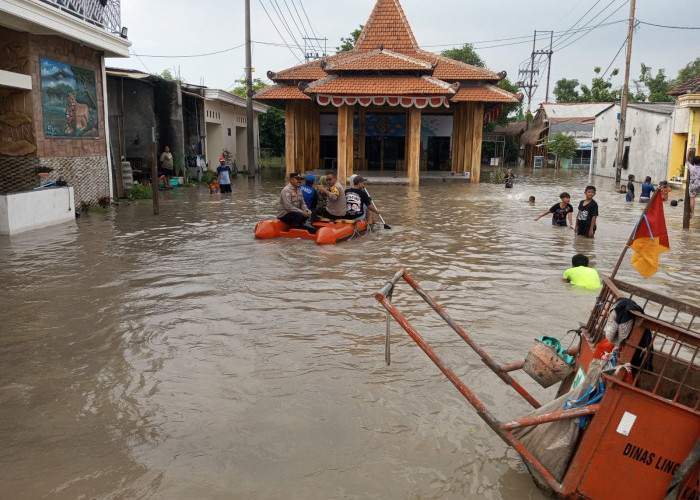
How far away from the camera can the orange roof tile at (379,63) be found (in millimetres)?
24250

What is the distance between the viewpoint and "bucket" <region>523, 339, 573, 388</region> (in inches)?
154

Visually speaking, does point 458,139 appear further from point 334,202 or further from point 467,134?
point 334,202

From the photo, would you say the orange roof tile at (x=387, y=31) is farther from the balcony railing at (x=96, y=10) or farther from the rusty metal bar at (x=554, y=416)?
the rusty metal bar at (x=554, y=416)

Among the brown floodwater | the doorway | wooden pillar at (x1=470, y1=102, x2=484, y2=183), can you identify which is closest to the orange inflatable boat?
the brown floodwater

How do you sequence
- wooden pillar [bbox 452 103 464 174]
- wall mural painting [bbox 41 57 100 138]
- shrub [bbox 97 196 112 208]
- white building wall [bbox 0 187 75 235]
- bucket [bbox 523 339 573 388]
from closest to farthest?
1. bucket [bbox 523 339 573 388]
2. white building wall [bbox 0 187 75 235]
3. wall mural painting [bbox 41 57 100 138]
4. shrub [bbox 97 196 112 208]
5. wooden pillar [bbox 452 103 464 174]

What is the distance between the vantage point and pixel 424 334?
6289 millimetres

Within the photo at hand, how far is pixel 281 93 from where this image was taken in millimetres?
26969

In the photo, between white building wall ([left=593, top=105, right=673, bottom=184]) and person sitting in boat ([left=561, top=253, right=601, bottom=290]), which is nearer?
person sitting in boat ([left=561, top=253, right=601, bottom=290])

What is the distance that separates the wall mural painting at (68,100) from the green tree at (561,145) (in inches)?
1384

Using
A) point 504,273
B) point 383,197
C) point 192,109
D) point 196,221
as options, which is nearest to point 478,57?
point 192,109

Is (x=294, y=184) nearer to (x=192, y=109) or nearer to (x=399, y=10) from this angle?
(x=192, y=109)

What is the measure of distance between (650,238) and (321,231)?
7314 millimetres

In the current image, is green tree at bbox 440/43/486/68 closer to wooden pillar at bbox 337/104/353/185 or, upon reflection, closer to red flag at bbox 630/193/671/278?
wooden pillar at bbox 337/104/353/185

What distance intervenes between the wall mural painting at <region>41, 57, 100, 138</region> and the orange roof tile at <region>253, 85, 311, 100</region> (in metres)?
11.3
